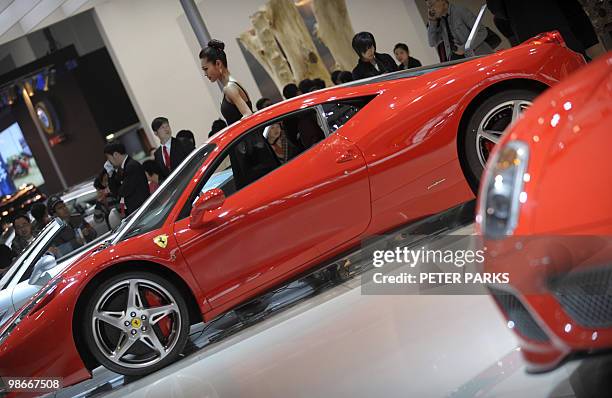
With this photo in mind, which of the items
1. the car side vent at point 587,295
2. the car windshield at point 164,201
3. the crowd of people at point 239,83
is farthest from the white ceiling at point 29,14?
the car side vent at point 587,295

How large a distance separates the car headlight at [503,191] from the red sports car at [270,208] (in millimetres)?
2039

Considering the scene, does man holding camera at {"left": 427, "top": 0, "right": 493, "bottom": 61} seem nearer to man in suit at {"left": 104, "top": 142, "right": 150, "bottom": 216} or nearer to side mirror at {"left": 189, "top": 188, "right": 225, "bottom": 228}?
man in suit at {"left": 104, "top": 142, "right": 150, "bottom": 216}

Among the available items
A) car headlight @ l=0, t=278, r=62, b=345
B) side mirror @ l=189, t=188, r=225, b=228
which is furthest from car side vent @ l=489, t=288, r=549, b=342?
car headlight @ l=0, t=278, r=62, b=345

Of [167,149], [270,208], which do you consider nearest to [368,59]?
[167,149]

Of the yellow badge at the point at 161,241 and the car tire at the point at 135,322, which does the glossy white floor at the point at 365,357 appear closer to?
the car tire at the point at 135,322

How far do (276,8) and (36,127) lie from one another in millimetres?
8366

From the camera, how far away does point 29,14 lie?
35.9 ft

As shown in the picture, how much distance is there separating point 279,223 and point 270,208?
0.10m

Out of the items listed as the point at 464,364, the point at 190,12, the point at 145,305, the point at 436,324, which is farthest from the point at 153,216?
the point at 190,12

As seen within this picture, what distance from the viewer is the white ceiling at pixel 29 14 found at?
415 inches

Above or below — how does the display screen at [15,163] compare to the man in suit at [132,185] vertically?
above

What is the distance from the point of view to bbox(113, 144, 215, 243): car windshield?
438cm

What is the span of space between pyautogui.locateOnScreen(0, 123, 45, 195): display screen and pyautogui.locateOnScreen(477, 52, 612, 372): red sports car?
14.6 meters

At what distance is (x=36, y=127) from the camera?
52.7 feet
